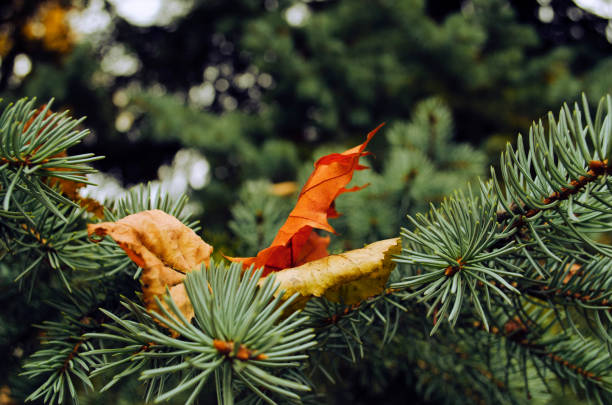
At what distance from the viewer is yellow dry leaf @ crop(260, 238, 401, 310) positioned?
25 cm

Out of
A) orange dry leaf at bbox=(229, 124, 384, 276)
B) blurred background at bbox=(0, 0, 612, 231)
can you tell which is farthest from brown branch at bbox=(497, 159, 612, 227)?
blurred background at bbox=(0, 0, 612, 231)

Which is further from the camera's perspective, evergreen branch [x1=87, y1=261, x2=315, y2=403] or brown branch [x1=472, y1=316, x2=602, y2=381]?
brown branch [x1=472, y1=316, x2=602, y2=381]

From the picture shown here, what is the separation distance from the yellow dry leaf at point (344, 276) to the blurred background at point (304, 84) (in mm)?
287

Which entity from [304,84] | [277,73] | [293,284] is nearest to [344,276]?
[293,284]

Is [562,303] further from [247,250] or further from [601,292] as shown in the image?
[247,250]

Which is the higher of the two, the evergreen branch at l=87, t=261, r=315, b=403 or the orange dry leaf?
the orange dry leaf

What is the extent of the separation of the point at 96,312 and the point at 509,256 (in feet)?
1.13

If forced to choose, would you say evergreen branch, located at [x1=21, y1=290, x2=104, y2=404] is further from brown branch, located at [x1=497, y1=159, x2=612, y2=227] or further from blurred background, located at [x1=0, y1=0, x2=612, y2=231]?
blurred background, located at [x1=0, y1=0, x2=612, y2=231]

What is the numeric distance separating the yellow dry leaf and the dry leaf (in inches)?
2.5

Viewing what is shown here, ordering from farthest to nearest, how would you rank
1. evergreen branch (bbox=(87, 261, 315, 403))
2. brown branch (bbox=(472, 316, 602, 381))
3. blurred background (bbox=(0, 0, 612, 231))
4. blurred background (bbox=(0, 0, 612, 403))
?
blurred background (bbox=(0, 0, 612, 231)) < blurred background (bbox=(0, 0, 612, 403)) < brown branch (bbox=(472, 316, 602, 381)) < evergreen branch (bbox=(87, 261, 315, 403))

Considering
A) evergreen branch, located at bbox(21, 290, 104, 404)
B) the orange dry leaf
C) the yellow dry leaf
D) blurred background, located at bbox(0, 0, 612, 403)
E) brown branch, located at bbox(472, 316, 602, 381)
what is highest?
blurred background, located at bbox(0, 0, 612, 403)

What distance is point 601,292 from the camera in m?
0.30

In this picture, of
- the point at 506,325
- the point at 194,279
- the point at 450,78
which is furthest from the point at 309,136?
the point at 194,279

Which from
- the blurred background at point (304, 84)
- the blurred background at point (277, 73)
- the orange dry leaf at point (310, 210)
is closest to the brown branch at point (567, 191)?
the orange dry leaf at point (310, 210)
